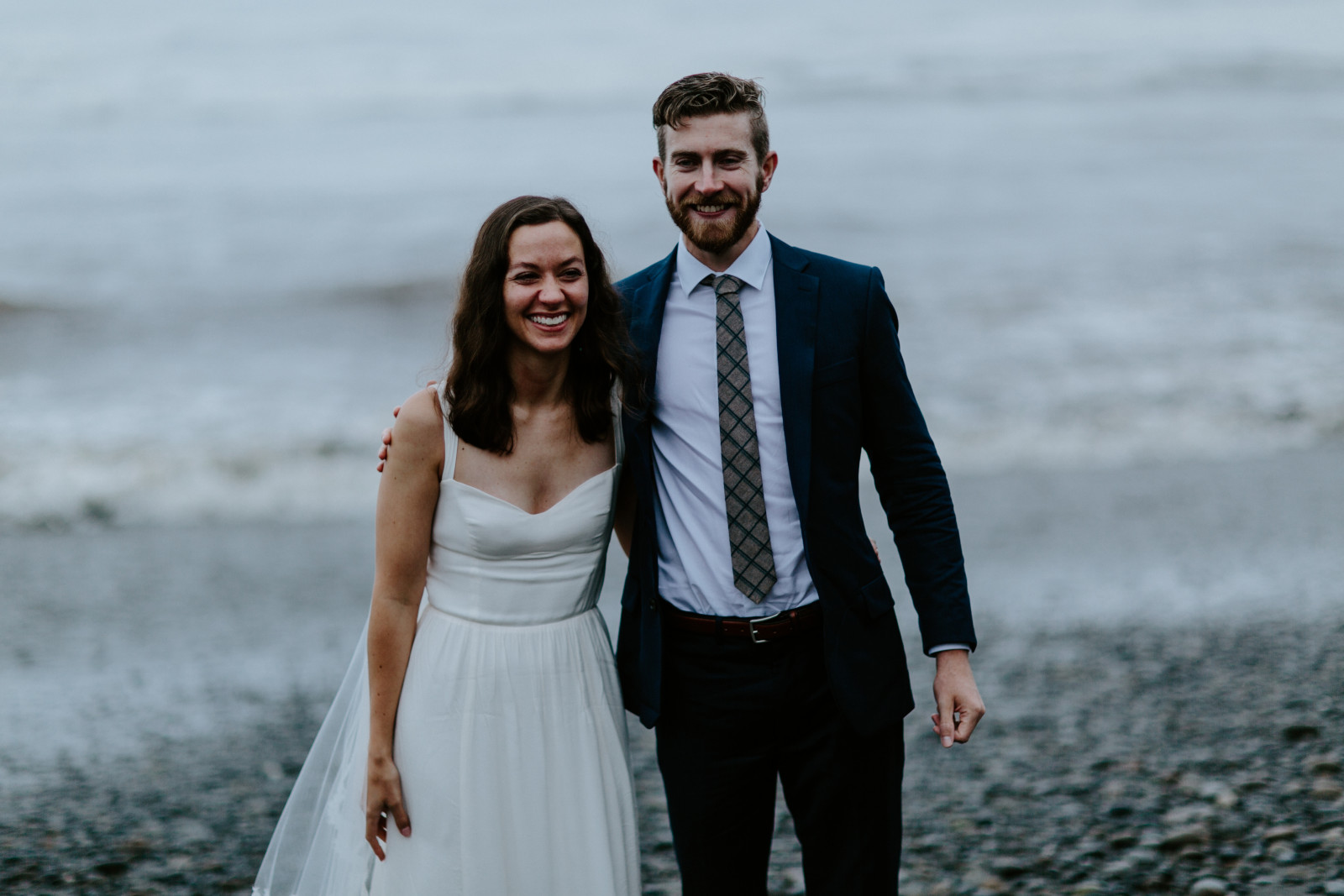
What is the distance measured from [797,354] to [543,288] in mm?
552

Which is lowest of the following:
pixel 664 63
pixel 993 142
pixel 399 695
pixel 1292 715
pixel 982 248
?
pixel 1292 715

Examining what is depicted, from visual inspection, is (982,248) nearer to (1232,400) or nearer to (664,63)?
(1232,400)

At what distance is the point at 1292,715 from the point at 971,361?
10.2 meters

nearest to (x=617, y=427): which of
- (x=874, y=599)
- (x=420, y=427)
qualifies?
(x=420, y=427)

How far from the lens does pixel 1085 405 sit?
12.8 m

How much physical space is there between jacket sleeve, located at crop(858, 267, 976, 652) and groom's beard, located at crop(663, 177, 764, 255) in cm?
31

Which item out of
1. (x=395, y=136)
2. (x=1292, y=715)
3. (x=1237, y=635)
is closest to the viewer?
(x=1292, y=715)

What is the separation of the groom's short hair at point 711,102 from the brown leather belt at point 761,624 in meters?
0.98

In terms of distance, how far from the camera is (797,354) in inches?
97.6

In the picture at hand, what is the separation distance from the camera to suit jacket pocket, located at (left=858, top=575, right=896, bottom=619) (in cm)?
249

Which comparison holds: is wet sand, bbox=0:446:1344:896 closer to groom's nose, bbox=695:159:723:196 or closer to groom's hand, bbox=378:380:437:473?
groom's hand, bbox=378:380:437:473

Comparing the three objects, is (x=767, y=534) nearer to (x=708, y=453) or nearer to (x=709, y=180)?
(x=708, y=453)

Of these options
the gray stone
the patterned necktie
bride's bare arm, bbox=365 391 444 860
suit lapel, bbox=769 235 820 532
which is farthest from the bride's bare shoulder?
the gray stone

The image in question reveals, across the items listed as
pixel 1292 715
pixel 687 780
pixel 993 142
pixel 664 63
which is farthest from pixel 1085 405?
pixel 664 63
